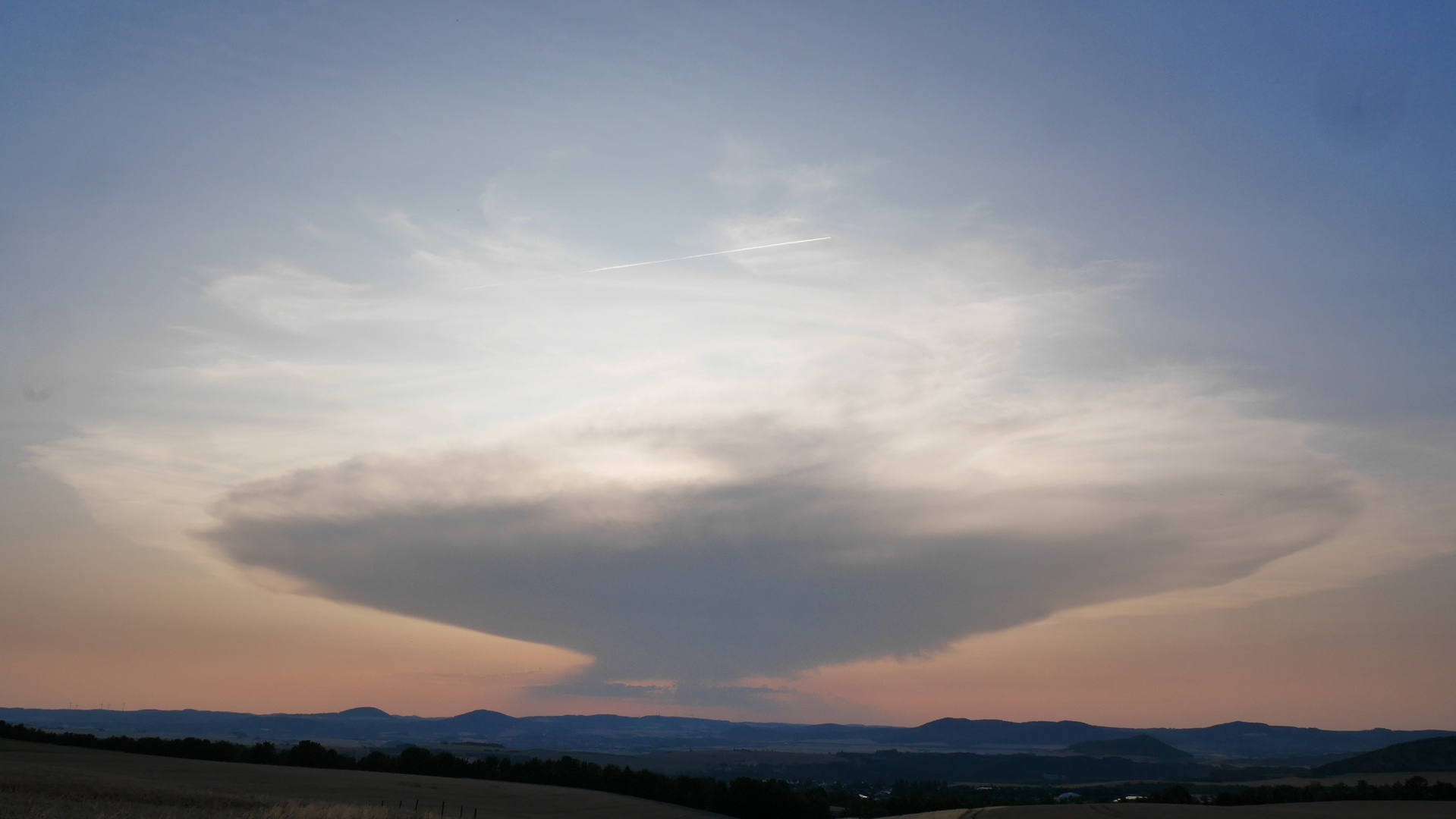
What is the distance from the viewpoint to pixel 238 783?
81.2 meters

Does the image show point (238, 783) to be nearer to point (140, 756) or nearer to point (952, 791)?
point (140, 756)

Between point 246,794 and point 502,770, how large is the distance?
59.3m

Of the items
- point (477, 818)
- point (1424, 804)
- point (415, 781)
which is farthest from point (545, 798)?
point (1424, 804)

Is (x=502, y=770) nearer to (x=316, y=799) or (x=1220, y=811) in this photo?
(x=316, y=799)

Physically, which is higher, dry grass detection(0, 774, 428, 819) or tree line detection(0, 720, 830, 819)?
dry grass detection(0, 774, 428, 819)

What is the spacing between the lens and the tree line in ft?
325

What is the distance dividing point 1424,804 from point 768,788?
65.9 meters

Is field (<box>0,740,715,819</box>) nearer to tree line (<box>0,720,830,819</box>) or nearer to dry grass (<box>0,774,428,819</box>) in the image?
dry grass (<box>0,774,428,819</box>)

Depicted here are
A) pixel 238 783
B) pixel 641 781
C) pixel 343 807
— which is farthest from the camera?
pixel 641 781

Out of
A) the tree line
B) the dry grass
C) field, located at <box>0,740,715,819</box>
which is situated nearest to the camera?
the dry grass

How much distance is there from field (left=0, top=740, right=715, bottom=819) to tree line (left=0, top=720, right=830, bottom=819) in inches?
191

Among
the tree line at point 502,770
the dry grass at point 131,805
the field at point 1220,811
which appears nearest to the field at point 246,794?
the dry grass at point 131,805

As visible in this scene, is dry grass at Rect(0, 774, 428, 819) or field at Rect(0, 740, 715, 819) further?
field at Rect(0, 740, 715, 819)

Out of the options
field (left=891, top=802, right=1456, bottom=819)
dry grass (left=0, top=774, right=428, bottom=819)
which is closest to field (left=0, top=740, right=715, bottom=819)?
dry grass (left=0, top=774, right=428, bottom=819)
